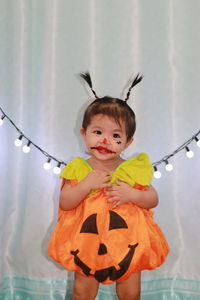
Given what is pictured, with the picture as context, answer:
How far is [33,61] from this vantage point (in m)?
1.61

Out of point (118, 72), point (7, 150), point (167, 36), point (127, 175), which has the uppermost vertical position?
point (167, 36)

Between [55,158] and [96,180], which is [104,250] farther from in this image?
[55,158]

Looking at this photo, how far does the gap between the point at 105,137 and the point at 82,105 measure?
0.40 metres

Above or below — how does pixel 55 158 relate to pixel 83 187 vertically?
above

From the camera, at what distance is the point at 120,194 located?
123cm

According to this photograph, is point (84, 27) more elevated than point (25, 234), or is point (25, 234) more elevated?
point (84, 27)

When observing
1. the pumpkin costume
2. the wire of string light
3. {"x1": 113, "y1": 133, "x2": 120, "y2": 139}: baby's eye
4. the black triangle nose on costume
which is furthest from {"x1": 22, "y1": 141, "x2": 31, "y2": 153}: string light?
the black triangle nose on costume

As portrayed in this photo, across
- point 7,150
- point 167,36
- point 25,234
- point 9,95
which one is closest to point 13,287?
point 25,234

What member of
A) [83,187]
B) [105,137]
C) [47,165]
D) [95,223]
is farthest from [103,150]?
[47,165]

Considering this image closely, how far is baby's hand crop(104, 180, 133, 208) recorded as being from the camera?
123cm

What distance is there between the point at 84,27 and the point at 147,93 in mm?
390

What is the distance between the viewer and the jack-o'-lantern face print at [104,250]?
117 centimetres

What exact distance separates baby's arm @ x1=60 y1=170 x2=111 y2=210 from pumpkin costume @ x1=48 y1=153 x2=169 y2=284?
3 cm

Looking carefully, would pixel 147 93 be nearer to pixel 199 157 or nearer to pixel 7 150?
pixel 199 157
